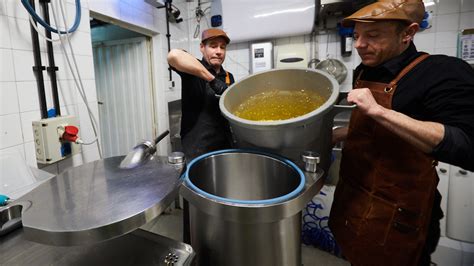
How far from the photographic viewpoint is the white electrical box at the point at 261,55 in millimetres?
2666

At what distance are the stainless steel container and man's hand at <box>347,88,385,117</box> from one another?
0.25 m

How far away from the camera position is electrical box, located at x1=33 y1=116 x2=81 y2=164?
4.45ft

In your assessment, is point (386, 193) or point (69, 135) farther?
point (69, 135)

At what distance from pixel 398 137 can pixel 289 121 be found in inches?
18.2

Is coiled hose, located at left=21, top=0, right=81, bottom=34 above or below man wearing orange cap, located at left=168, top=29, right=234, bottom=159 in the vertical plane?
above

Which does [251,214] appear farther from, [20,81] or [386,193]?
[20,81]

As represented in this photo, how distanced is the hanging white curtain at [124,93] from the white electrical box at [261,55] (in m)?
1.10

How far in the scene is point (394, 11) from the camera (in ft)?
2.75

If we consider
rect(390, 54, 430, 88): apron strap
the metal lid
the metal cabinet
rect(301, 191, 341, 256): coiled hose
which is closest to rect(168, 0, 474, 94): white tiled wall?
the metal cabinet

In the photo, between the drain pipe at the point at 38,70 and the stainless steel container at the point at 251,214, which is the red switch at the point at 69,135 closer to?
the drain pipe at the point at 38,70

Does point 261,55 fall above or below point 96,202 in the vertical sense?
above

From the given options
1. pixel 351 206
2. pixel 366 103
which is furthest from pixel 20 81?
pixel 351 206

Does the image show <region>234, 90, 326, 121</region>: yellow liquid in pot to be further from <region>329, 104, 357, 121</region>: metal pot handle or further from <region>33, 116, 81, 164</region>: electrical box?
<region>33, 116, 81, 164</region>: electrical box

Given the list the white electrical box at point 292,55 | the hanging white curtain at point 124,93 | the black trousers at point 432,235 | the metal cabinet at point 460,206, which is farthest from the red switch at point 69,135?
the metal cabinet at point 460,206
